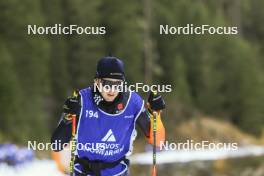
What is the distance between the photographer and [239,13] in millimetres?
48125

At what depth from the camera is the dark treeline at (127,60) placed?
86.3 ft

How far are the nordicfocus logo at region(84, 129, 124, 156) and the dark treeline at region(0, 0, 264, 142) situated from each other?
1651cm

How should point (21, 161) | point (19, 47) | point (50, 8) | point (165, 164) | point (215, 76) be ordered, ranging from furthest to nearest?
1. point (215, 76)
2. point (50, 8)
3. point (19, 47)
4. point (165, 164)
5. point (21, 161)

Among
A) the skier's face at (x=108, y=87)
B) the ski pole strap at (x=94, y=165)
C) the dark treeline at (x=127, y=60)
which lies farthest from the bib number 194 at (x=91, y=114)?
the dark treeline at (x=127, y=60)

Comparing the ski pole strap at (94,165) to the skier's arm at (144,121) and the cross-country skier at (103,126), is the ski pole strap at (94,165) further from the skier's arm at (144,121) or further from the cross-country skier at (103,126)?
the skier's arm at (144,121)

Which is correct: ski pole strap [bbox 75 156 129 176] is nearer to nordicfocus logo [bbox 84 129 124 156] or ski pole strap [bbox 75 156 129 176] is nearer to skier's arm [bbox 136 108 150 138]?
nordicfocus logo [bbox 84 129 124 156]

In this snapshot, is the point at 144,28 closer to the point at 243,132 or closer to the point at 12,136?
the point at 243,132

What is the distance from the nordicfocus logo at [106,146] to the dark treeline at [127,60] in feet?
54.2

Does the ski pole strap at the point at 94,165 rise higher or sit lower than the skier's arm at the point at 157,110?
lower

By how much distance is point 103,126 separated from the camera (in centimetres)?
517

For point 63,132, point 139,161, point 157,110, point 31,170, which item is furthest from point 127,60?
point 63,132

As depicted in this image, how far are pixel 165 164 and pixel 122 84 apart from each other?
524 inches

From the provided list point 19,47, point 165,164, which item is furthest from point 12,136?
point 165,164

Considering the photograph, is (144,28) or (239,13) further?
(239,13)
